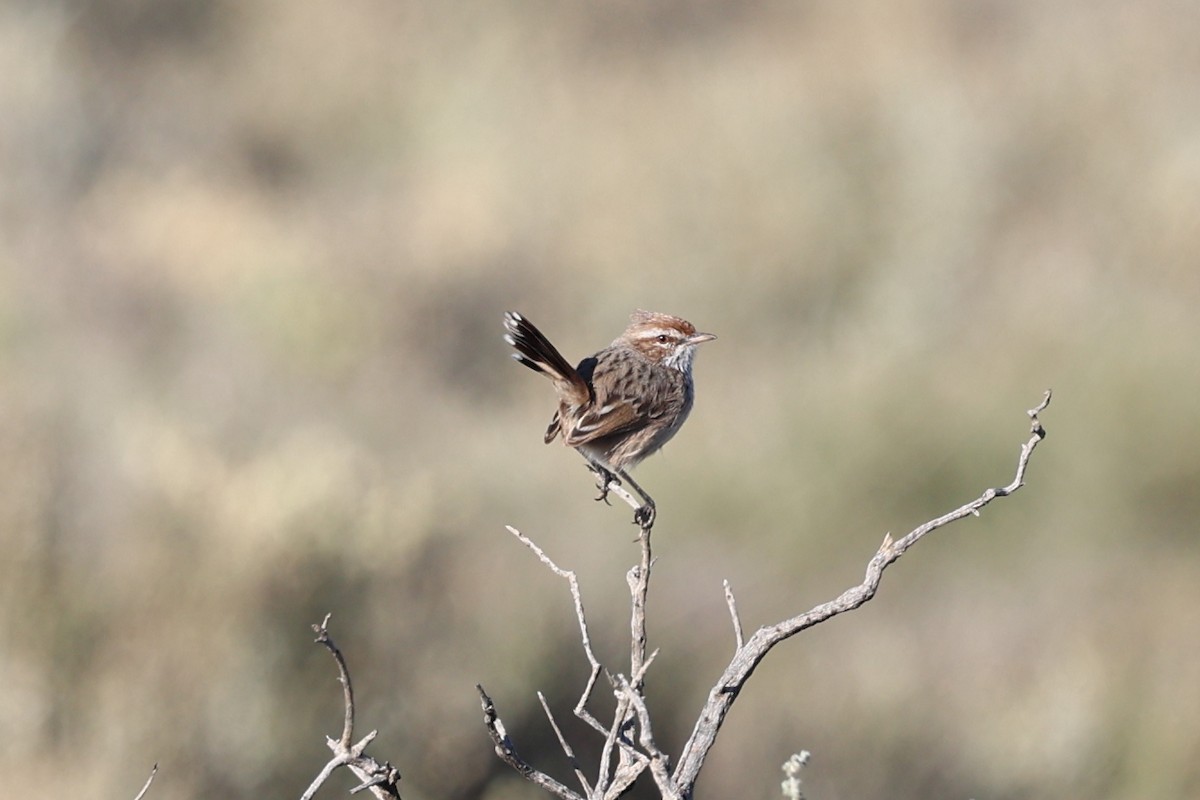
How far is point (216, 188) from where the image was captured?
14.3 m

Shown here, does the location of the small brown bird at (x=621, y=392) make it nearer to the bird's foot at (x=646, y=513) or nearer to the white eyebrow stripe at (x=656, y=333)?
the white eyebrow stripe at (x=656, y=333)

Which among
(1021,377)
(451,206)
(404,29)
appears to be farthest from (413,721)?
(404,29)

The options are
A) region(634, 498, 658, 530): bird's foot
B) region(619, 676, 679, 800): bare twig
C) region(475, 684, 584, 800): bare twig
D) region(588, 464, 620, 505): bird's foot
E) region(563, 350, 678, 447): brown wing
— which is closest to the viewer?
region(619, 676, 679, 800): bare twig

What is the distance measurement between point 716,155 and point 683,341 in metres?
10.0

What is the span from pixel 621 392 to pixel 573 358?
21.4ft

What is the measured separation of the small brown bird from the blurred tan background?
1.78 metres

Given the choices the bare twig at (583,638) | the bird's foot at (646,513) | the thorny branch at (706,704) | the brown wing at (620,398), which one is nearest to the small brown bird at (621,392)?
the brown wing at (620,398)

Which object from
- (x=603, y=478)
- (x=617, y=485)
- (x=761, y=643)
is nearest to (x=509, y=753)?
(x=761, y=643)

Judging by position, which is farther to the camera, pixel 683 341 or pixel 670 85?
pixel 670 85

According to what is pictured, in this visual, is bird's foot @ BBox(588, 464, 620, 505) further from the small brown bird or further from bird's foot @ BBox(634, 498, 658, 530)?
bird's foot @ BBox(634, 498, 658, 530)

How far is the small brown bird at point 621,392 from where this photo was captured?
464cm

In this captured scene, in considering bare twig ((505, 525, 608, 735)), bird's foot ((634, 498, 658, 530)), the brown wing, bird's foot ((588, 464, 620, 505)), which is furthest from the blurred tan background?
bare twig ((505, 525, 608, 735))

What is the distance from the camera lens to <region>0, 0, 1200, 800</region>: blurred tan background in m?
6.17

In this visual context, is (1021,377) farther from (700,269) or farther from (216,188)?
(216,188)
